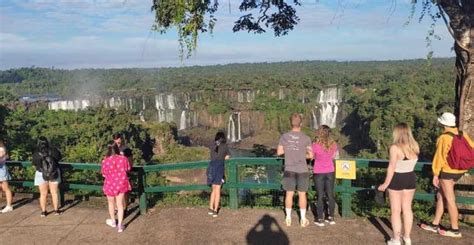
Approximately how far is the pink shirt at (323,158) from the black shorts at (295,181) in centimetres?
19

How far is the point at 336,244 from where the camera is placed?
659cm

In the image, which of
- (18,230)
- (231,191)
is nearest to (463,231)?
(231,191)

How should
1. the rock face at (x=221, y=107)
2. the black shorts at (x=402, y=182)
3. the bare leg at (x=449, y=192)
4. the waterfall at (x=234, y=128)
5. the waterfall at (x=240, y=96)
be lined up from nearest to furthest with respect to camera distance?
the black shorts at (x=402, y=182) → the bare leg at (x=449, y=192) → the waterfall at (x=234, y=128) → the rock face at (x=221, y=107) → the waterfall at (x=240, y=96)

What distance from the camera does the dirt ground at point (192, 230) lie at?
6.82m

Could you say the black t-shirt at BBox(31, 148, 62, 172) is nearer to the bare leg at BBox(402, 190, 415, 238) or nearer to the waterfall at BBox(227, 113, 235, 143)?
the bare leg at BBox(402, 190, 415, 238)

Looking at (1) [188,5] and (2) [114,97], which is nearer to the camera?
(1) [188,5]

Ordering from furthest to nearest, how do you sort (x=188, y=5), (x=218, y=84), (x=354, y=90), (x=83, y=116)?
(x=218, y=84), (x=354, y=90), (x=83, y=116), (x=188, y=5)

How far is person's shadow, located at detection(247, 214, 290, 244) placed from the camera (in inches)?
267

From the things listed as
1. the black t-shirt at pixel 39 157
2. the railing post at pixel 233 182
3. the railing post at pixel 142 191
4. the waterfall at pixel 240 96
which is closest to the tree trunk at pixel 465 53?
the railing post at pixel 233 182

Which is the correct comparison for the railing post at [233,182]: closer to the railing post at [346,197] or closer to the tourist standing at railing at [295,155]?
the tourist standing at railing at [295,155]

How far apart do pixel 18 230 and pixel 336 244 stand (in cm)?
485

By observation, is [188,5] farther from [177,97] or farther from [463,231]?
[177,97]

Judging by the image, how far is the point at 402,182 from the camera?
238 inches

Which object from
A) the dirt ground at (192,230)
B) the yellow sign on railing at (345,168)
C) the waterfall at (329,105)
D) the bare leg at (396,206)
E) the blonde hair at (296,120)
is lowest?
the waterfall at (329,105)
